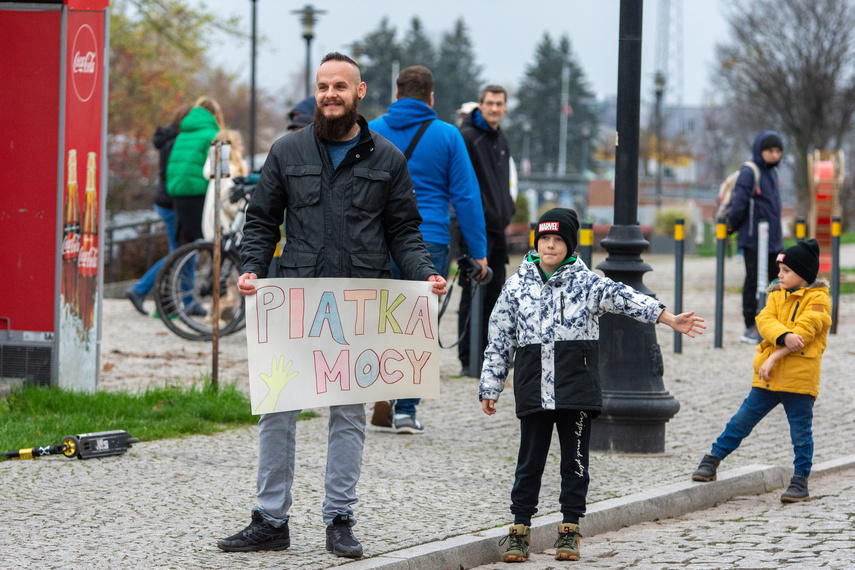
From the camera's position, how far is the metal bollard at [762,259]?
12.2 m

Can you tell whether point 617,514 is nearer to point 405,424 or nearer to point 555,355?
point 555,355

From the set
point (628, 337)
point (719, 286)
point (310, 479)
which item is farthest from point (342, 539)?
point (719, 286)

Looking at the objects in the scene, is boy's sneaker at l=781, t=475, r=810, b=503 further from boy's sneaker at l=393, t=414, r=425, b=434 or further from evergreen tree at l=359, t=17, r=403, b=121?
evergreen tree at l=359, t=17, r=403, b=121

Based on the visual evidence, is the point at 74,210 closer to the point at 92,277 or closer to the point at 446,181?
the point at 92,277

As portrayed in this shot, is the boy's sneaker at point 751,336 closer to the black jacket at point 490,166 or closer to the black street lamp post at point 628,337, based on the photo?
the black jacket at point 490,166

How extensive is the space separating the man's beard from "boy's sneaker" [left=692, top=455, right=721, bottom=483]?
9.49 ft

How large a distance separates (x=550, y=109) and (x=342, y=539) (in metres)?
102

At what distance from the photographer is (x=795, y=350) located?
20.2ft

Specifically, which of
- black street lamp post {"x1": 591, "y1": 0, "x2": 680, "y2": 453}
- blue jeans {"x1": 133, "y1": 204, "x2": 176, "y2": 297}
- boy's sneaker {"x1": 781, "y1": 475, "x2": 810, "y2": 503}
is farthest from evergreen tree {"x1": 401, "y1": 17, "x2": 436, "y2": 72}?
boy's sneaker {"x1": 781, "y1": 475, "x2": 810, "y2": 503}

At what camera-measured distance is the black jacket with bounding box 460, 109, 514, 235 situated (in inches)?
358

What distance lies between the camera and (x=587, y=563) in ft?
16.6

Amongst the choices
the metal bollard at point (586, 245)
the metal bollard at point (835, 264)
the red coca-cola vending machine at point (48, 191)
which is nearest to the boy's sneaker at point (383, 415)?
the red coca-cola vending machine at point (48, 191)

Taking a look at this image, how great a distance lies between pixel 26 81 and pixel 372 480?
3788 millimetres

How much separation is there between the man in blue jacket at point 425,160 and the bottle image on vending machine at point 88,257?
199 cm
